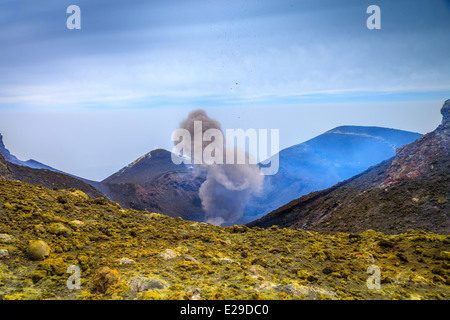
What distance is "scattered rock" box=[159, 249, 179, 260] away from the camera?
1261cm

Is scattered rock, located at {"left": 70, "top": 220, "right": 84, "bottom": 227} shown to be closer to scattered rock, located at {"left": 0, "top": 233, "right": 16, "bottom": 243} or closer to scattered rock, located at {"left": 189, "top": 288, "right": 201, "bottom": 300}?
scattered rock, located at {"left": 0, "top": 233, "right": 16, "bottom": 243}

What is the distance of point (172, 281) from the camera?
10.2 meters

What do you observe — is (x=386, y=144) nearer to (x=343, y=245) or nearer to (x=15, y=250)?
(x=343, y=245)

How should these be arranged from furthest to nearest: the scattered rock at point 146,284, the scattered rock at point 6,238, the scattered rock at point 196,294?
the scattered rock at point 6,238, the scattered rock at point 146,284, the scattered rock at point 196,294

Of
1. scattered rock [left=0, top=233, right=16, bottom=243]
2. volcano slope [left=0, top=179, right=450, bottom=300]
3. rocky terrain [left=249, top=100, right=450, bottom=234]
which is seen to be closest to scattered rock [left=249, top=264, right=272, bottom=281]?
volcano slope [left=0, top=179, right=450, bottom=300]

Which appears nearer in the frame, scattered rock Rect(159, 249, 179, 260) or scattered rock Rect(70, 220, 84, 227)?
scattered rock Rect(159, 249, 179, 260)

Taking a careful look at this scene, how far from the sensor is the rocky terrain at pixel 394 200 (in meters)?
25.9

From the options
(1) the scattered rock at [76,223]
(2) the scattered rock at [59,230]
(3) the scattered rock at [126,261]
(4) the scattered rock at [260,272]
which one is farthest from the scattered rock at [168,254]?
(1) the scattered rock at [76,223]

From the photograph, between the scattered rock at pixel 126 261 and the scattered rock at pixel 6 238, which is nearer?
the scattered rock at pixel 126 261

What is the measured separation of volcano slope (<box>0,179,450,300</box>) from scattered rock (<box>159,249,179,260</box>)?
0.07 m

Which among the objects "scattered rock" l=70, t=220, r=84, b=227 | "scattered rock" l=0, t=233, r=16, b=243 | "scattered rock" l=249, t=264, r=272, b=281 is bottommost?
"scattered rock" l=249, t=264, r=272, b=281

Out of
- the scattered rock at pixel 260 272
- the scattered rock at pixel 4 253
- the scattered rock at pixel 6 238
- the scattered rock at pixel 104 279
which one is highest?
the scattered rock at pixel 6 238

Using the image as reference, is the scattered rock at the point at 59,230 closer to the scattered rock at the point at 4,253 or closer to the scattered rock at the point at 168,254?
the scattered rock at the point at 4,253

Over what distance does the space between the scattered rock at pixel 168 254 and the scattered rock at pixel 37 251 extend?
430cm
